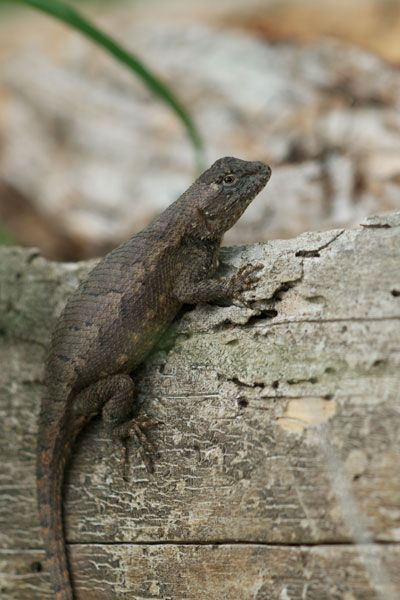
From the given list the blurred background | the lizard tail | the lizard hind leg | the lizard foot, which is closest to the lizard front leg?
the lizard hind leg

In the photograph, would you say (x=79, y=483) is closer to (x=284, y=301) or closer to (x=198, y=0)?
(x=284, y=301)

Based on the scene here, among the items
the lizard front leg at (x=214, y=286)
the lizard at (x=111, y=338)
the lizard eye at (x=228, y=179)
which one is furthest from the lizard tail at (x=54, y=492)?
the lizard eye at (x=228, y=179)

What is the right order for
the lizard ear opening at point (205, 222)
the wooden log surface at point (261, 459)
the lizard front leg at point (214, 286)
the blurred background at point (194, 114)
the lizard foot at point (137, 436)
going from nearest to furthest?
the wooden log surface at point (261, 459) < the lizard foot at point (137, 436) < the lizard front leg at point (214, 286) < the lizard ear opening at point (205, 222) < the blurred background at point (194, 114)

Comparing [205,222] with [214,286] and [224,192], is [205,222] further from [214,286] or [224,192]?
[214,286]

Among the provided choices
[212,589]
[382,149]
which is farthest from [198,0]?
[212,589]

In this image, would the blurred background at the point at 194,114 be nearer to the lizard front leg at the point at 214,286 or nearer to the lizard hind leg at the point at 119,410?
the lizard front leg at the point at 214,286

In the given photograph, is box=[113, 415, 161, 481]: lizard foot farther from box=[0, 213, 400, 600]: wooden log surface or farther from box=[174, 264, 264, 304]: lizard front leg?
box=[174, 264, 264, 304]: lizard front leg
